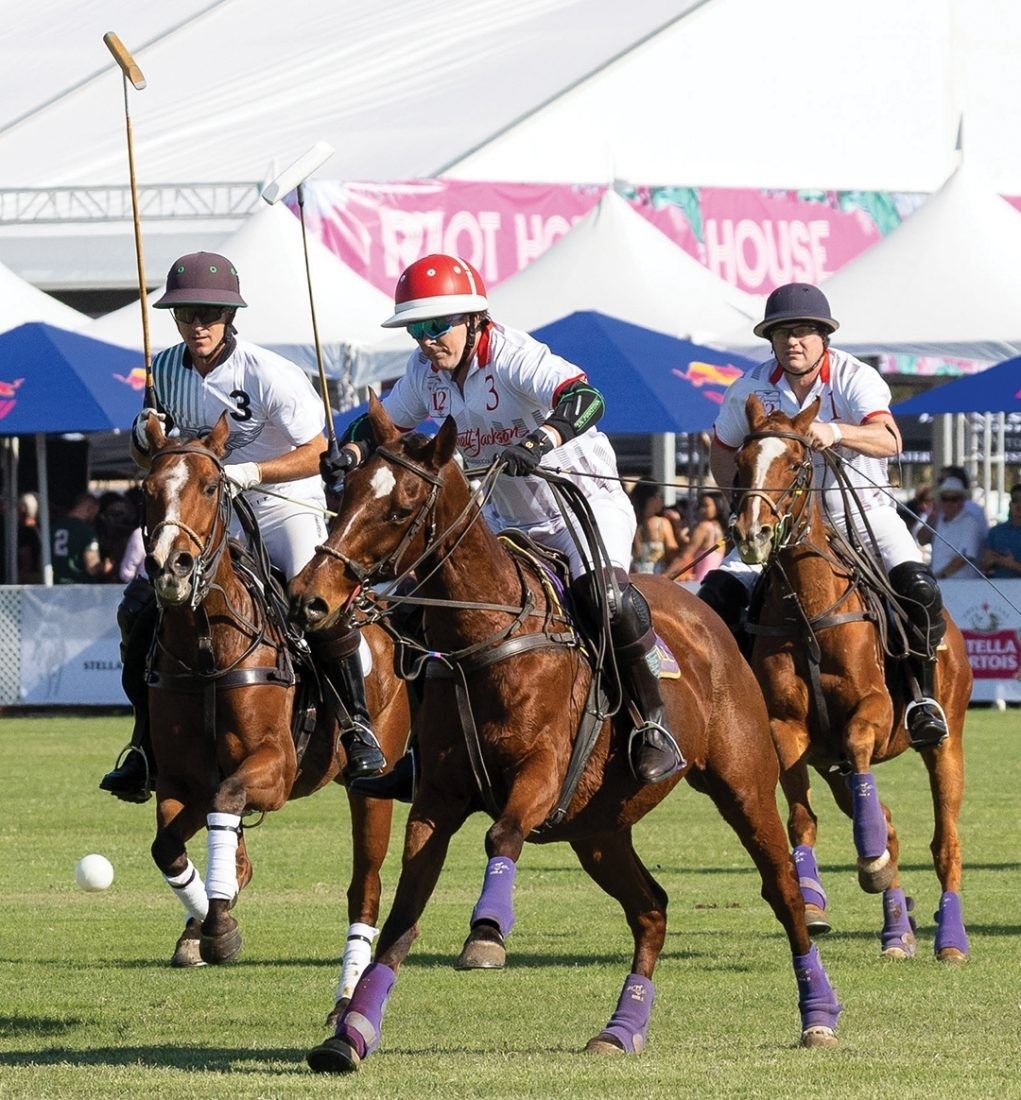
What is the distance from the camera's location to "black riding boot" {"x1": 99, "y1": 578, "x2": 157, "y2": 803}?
8.55m

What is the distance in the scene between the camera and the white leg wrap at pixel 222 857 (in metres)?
7.40

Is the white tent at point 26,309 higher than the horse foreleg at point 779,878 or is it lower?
higher

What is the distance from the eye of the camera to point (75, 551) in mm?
22578

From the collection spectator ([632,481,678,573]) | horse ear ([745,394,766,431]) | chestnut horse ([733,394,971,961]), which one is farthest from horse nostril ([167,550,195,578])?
spectator ([632,481,678,573])

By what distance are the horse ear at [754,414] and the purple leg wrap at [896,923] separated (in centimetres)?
202

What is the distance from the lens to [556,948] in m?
9.50

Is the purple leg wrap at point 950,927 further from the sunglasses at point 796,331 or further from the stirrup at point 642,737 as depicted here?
the stirrup at point 642,737

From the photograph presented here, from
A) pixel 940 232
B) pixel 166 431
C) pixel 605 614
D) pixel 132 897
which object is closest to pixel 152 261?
pixel 940 232

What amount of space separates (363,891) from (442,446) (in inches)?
93.7

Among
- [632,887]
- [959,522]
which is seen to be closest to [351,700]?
[632,887]

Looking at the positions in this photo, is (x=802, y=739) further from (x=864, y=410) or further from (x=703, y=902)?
(x=703, y=902)

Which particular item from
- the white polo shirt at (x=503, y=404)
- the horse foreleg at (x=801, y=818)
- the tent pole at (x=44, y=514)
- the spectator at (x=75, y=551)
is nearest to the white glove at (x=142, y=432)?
the white polo shirt at (x=503, y=404)

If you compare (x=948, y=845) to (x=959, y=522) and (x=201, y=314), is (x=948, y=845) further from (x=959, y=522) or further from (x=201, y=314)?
(x=959, y=522)

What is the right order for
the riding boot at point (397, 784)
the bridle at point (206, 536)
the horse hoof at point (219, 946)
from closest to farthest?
1. the riding boot at point (397, 784)
2. the horse hoof at point (219, 946)
3. the bridle at point (206, 536)
